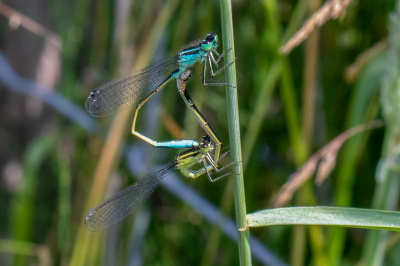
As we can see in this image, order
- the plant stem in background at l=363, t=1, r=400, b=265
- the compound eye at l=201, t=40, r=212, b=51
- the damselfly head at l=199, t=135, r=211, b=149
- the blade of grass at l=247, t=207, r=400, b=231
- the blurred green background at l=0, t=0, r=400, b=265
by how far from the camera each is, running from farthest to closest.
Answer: the blurred green background at l=0, t=0, r=400, b=265, the damselfly head at l=199, t=135, r=211, b=149, the compound eye at l=201, t=40, r=212, b=51, the plant stem in background at l=363, t=1, r=400, b=265, the blade of grass at l=247, t=207, r=400, b=231

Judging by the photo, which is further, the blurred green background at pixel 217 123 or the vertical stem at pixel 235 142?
the blurred green background at pixel 217 123

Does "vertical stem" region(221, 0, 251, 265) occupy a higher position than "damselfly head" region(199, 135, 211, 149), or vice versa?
"damselfly head" region(199, 135, 211, 149)

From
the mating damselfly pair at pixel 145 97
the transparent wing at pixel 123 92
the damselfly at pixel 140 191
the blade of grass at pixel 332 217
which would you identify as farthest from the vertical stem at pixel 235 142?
the transparent wing at pixel 123 92

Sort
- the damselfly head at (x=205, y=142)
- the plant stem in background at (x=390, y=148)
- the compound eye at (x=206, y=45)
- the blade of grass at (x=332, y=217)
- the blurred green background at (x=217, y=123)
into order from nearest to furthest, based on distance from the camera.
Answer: the blade of grass at (x=332, y=217) → the plant stem in background at (x=390, y=148) → the compound eye at (x=206, y=45) → the damselfly head at (x=205, y=142) → the blurred green background at (x=217, y=123)

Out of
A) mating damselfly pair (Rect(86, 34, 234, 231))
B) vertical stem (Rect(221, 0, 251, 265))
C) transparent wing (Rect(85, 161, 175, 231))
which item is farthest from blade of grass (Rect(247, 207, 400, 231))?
transparent wing (Rect(85, 161, 175, 231))

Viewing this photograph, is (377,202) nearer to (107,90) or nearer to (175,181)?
(175,181)

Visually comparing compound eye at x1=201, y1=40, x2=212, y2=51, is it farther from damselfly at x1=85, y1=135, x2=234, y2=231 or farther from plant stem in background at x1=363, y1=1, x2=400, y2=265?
plant stem in background at x1=363, y1=1, x2=400, y2=265

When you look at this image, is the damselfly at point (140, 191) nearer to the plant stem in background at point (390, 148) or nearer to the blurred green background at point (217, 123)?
the blurred green background at point (217, 123)

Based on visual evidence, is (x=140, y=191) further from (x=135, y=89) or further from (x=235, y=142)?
(x=235, y=142)
